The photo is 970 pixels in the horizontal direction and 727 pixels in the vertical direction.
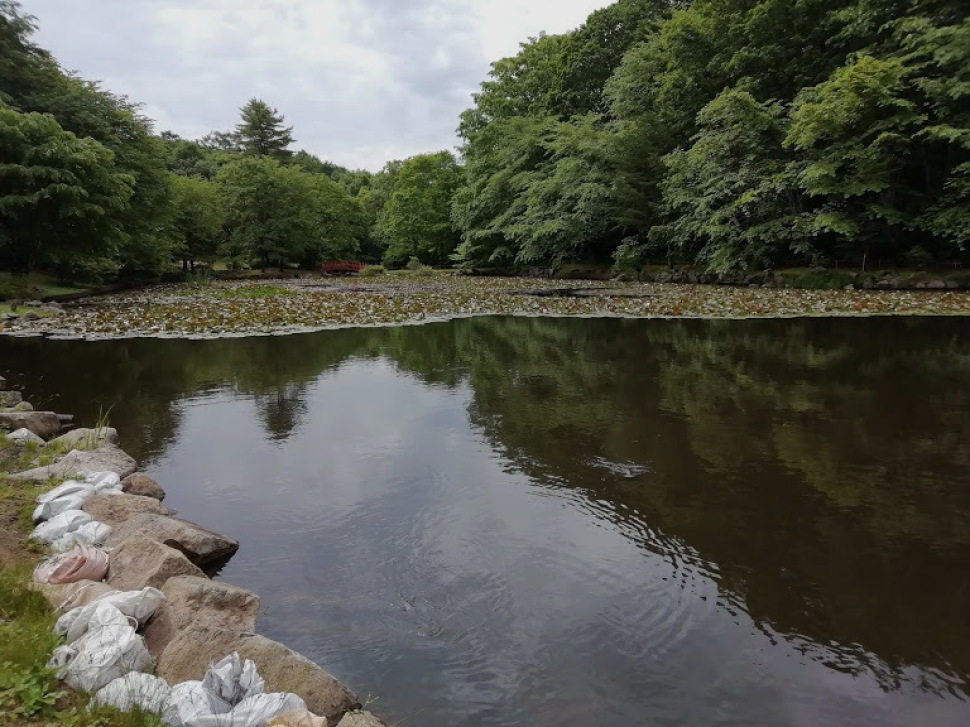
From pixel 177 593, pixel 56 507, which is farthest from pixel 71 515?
→ pixel 177 593

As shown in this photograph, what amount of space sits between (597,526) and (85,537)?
325 cm

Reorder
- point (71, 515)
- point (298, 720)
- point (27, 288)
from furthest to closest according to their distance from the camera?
point (27, 288)
point (71, 515)
point (298, 720)

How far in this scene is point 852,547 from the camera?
398 cm

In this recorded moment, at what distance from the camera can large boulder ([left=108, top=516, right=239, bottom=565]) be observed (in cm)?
375

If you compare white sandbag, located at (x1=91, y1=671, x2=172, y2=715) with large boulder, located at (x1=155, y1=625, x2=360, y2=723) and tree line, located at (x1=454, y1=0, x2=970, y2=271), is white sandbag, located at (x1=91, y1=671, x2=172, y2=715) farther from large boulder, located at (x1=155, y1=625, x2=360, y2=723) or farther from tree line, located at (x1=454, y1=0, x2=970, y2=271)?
tree line, located at (x1=454, y1=0, x2=970, y2=271)

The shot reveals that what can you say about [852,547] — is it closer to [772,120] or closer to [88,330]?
[88,330]

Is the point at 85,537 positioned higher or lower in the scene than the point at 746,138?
lower

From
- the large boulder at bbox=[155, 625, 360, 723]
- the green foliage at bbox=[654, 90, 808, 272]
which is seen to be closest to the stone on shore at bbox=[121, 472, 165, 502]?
the large boulder at bbox=[155, 625, 360, 723]

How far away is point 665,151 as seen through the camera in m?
29.8

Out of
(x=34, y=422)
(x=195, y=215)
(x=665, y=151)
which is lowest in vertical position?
(x=34, y=422)

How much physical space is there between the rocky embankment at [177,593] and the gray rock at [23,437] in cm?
79

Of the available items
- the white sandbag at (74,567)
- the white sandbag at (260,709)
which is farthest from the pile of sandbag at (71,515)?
the white sandbag at (260,709)

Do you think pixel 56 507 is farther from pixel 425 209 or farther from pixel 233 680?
pixel 425 209

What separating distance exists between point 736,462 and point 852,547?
1619mm
